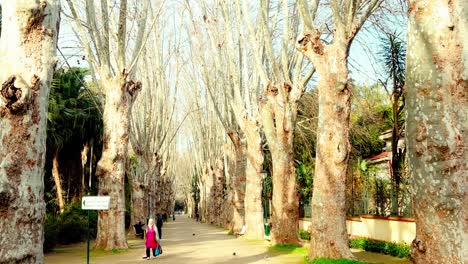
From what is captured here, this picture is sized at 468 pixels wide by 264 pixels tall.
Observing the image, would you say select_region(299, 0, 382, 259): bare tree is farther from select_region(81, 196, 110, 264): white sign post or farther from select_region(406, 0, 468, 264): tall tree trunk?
select_region(406, 0, 468, 264): tall tree trunk

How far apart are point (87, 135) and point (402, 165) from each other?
1744cm

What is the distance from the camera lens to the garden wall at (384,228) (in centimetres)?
1600

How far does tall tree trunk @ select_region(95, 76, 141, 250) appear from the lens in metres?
18.4

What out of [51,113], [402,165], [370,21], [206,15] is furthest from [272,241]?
[51,113]

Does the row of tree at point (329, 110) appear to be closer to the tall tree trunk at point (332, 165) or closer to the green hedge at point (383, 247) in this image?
the tall tree trunk at point (332, 165)

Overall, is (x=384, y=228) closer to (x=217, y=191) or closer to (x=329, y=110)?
(x=329, y=110)

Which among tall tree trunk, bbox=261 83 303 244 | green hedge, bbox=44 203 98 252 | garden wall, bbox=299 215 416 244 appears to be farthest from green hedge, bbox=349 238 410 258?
green hedge, bbox=44 203 98 252

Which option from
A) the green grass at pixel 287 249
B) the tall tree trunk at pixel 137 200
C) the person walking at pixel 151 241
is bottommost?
the green grass at pixel 287 249

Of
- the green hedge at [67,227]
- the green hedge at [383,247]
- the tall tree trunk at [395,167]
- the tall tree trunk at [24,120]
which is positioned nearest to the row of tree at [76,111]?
the tall tree trunk at [24,120]

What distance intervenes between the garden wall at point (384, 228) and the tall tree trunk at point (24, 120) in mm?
11801

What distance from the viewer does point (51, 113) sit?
25.5m

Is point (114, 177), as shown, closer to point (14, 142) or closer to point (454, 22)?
point (14, 142)

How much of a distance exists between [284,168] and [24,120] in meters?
13.4

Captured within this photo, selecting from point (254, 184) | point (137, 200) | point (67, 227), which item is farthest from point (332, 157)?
point (137, 200)
